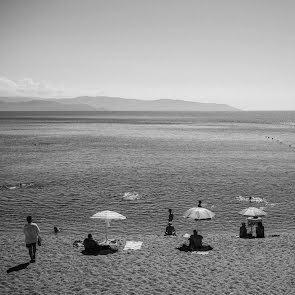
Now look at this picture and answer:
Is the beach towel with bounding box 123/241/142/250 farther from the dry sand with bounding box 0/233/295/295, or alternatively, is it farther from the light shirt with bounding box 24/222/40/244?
the light shirt with bounding box 24/222/40/244

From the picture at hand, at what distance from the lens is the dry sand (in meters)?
14.6

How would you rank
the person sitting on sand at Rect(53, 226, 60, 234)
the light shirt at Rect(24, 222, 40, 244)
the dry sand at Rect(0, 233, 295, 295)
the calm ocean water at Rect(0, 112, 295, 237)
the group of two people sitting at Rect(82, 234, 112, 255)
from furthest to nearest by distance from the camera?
1. the calm ocean water at Rect(0, 112, 295, 237)
2. the person sitting on sand at Rect(53, 226, 60, 234)
3. the group of two people sitting at Rect(82, 234, 112, 255)
4. the light shirt at Rect(24, 222, 40, 244)
5. the dry sand at Rect(0, 233, 295, 295)

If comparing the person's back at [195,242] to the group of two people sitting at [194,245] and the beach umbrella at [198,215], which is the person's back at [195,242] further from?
the beach umbrella at [198,215]

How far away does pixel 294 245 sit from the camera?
20516mm

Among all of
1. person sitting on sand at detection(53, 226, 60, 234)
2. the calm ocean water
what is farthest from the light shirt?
the calm ocean water

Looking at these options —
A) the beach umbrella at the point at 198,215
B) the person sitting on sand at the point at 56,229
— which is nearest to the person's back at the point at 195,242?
the beach umbrella at the point at 198,215

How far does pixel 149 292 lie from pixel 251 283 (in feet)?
15.0

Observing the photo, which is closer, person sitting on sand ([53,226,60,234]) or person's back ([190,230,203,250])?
person's back ([190,230,203,250])

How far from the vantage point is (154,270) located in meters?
16.5

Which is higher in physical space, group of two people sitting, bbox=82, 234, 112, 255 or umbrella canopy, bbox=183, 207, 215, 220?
umbrella canopy, bbox=183, 207, 215, 220

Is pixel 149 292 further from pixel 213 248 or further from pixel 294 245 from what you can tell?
pixel 294 245

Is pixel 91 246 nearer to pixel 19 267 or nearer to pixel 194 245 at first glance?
pixel 19 267

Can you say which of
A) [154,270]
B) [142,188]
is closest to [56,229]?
[154,270]

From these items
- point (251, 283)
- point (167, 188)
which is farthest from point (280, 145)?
point (251, 283)
